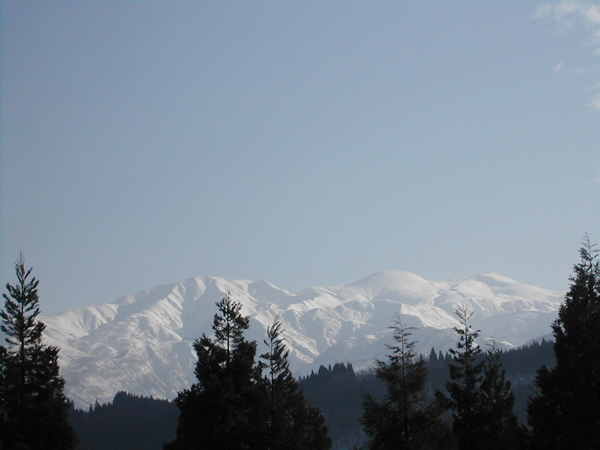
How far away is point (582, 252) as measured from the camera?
40000 mm

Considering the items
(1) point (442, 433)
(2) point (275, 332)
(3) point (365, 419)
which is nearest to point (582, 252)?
(1) point (442, 433)

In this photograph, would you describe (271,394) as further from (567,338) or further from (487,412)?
(567,338)

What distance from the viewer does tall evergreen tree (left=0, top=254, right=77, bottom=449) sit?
37938mm

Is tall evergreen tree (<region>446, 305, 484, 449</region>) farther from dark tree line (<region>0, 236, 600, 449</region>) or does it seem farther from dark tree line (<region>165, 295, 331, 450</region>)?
dark tree line (<region>165, 295, 331, 450</region>)

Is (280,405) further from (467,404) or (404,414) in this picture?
(467,404)

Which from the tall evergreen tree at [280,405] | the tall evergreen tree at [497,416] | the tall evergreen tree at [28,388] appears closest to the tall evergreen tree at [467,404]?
the tall evergreen tree at [497,416]

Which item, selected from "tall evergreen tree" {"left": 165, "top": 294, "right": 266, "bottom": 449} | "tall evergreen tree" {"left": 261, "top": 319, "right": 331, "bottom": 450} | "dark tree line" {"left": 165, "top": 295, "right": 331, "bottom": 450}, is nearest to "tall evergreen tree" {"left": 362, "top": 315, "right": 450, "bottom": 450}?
"tall evergreen tree" {"left": 261, "top": 319, "right": 331, "bottom": 450}

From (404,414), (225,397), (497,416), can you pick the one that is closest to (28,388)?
(225,397)

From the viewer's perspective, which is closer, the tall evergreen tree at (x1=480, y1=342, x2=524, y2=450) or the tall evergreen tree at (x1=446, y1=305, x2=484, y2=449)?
the tall evergreen tree at (x1=480, y1=342, x2=524, y2=450)

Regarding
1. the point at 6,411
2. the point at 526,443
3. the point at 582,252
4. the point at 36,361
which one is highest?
the point at 582,252

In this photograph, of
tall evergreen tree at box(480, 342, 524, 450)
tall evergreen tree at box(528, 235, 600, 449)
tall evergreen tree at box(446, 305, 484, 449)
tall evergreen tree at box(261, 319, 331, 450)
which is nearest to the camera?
tall evergreen tree at box(528, 235, 600, 449)

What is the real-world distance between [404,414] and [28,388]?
65.1ft

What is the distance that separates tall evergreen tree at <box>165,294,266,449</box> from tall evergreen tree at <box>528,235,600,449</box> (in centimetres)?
1488

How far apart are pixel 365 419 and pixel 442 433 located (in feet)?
13.5
